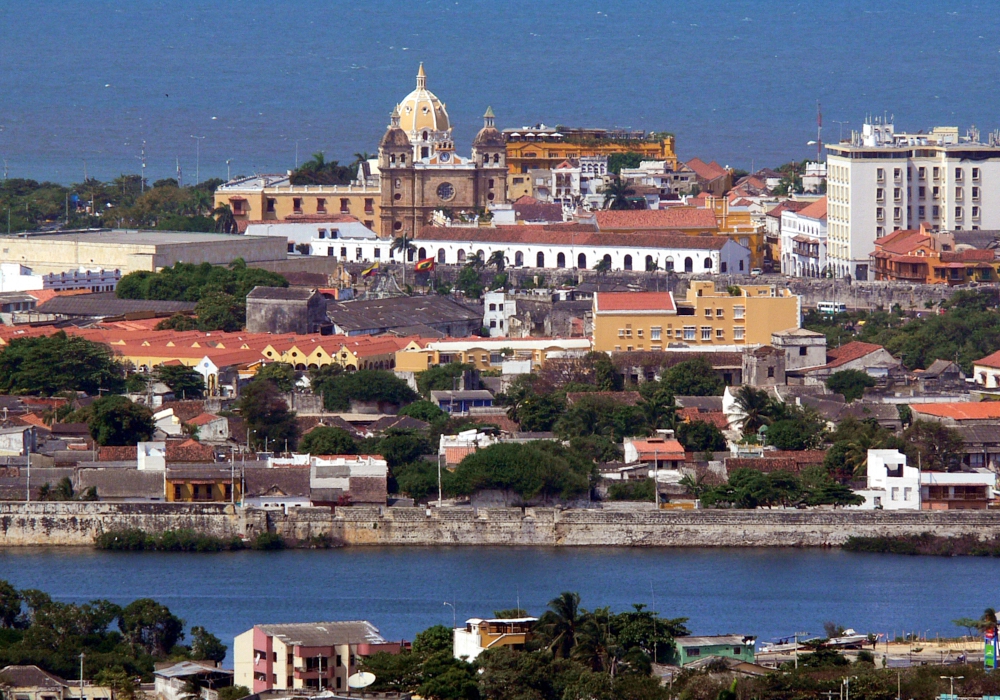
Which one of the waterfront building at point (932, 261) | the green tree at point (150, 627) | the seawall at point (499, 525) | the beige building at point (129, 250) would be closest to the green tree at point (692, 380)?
the seawall at point (499, 525)

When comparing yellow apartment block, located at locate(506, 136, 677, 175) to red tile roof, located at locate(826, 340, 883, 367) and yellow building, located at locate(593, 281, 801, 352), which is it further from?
red tile roof, located at locate(826, 340, 883, 367)

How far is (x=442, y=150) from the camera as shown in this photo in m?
68.9

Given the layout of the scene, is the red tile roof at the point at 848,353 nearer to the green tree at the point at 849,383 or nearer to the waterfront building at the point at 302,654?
the green tree at the point at 849,383

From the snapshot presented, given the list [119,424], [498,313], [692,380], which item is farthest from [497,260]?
[119,424]

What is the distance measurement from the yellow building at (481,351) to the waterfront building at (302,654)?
18779 millimetres

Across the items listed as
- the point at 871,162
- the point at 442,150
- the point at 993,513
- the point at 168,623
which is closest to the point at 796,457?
the point at 993,513

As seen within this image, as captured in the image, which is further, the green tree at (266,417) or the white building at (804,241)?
the white building at (804,241)

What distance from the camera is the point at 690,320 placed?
47875 millimetres

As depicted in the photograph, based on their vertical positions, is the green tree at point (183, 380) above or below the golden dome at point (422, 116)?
below

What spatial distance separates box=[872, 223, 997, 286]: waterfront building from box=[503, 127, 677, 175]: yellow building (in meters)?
15.0

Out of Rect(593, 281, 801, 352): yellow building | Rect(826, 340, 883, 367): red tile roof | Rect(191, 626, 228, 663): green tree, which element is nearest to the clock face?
Rect(593, 281, 801, 352): yellow building

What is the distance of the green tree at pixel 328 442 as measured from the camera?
3950 cm

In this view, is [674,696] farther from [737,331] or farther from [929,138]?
[929,138]

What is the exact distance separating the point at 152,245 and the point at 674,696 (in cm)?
3478
